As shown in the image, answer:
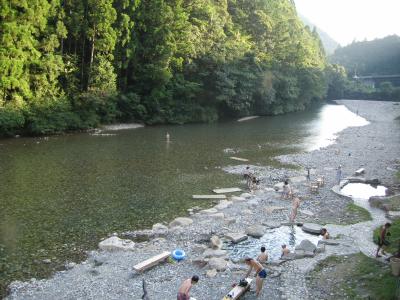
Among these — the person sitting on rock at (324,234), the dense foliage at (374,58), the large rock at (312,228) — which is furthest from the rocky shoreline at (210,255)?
the dense foliage at (374,58)

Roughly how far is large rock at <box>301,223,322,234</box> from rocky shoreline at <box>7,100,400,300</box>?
587 mm

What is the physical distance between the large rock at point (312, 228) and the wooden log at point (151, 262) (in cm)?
730

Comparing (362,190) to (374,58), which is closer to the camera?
(362,190)

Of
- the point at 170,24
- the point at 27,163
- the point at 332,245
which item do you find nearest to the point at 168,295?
the point at 332,245

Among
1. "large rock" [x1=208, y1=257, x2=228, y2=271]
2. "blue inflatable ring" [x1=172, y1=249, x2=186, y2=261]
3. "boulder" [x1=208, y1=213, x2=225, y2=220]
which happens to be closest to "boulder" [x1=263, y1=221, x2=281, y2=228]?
"boulder" [x1=208, y1=213, x2=225, y2=220]

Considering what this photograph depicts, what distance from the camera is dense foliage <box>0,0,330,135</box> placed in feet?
137

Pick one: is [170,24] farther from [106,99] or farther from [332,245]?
[332,245]

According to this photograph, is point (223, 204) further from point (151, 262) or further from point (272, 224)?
point (151, 262)

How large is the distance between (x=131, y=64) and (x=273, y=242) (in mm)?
45458

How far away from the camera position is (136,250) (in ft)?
53.5

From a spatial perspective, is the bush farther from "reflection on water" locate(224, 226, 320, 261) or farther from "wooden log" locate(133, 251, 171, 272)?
"reflection on water" locate(224, 226, 320, 261)

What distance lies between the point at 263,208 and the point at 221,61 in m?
44.1

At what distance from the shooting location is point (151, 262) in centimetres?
1463

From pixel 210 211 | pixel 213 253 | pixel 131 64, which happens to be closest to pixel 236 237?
pixel 213 253
